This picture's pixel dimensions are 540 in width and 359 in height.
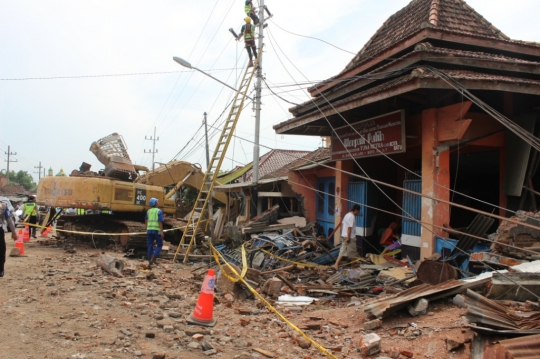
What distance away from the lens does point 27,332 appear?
478cm

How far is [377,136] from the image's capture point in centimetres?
916

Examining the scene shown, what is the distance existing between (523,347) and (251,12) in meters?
14.8

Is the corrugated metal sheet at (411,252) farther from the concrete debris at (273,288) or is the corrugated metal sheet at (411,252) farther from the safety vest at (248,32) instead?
the safety vest at (248,32)

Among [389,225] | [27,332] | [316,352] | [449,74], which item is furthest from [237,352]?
[389,225]

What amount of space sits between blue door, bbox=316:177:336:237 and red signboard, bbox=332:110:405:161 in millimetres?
2495

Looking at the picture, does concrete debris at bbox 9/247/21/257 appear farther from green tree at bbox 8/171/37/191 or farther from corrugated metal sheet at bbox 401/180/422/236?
green tree at bbox 8/171/37/191

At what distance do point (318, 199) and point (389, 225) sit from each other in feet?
11.0

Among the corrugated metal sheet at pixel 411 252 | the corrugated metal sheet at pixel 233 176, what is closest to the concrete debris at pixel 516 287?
the corrugated metal sheet at pixel 411 252

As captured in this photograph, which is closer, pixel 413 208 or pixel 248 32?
pixel 413 208

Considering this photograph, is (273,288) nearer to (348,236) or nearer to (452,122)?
(348,236)

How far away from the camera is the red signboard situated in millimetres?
8516

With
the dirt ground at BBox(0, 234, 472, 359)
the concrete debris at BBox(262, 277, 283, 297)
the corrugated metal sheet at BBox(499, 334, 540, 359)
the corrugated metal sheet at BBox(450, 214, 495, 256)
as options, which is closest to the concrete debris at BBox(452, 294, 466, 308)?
the dirt ground at BBox(0, 234, 472, 359)

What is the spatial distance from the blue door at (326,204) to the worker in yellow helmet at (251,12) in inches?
264

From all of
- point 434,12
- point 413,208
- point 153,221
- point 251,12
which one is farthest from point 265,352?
point 251,12
